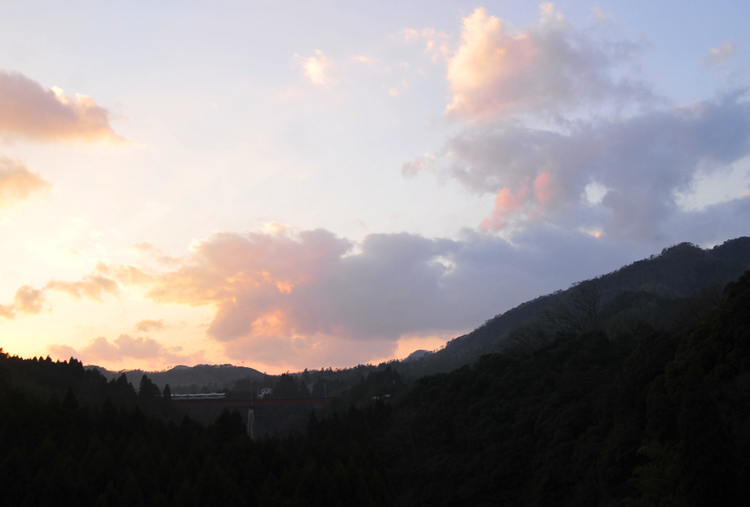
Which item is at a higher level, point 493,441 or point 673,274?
point 673,274

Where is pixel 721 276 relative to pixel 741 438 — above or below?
above

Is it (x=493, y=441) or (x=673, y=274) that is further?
(x=673, y=274)

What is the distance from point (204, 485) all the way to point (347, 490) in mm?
11701

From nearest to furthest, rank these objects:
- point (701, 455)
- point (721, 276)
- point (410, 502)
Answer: point (701, 455) → point (410, 502) → point (721, 276)

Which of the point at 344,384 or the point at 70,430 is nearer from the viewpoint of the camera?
the point at 70,430

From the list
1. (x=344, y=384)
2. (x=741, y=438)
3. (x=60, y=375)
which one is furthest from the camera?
(x=344, y=384)

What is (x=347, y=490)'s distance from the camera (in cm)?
4381

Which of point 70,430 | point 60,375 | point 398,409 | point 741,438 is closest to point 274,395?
point 60,375

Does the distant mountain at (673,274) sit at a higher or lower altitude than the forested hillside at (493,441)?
higher

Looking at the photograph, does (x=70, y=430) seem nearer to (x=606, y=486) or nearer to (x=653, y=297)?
(x=606, y=486)

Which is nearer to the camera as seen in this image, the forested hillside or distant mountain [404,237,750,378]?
the forested hillside

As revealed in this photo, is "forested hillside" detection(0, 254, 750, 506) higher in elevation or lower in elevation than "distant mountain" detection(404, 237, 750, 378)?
lower

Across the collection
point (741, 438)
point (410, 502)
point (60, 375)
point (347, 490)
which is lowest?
point (410, 502)

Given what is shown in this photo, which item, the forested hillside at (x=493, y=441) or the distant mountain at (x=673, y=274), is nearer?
the forested hillside at (x=493, y=441)
